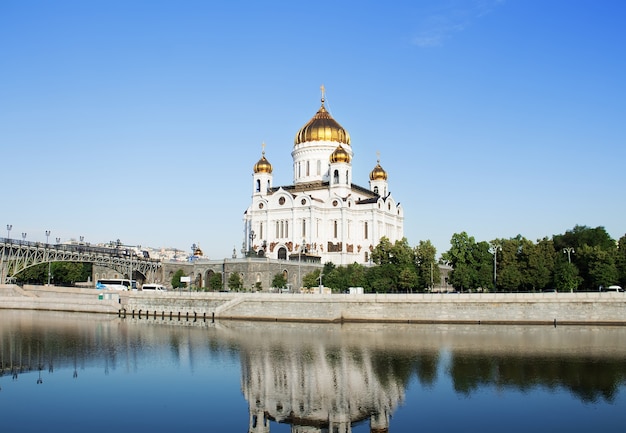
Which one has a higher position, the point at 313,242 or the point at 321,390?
the point at 313,242

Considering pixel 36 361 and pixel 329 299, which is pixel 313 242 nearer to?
pixel 329 299

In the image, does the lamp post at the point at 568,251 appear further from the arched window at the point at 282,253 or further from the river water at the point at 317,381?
the arched window at the point at 282,253

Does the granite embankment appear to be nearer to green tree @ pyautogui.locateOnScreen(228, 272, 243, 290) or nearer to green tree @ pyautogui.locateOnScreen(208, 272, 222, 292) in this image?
green tree @ pyautogui.locateOnScreen(228, 272, 243, 290)

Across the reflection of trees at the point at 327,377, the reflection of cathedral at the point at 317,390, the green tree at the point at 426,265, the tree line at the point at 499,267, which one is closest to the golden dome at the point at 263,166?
the tree line at the point at 499,267

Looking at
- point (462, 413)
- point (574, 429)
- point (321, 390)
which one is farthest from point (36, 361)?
point (574, 429)

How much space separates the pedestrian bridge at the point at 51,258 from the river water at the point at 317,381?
93.8 feet

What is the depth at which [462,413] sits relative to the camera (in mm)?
23422

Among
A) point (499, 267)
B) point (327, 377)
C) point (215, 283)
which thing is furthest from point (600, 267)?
point (215, 283)

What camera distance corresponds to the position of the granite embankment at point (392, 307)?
1901 inches

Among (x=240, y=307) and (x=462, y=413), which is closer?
(x=462, y=413)

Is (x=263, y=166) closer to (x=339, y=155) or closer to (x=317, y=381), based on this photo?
(x=339, y=155)

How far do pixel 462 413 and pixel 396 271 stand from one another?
3934 cm

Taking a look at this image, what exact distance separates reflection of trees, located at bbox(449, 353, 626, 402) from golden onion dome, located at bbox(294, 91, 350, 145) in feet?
174

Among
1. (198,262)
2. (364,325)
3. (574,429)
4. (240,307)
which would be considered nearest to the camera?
(574,429)
